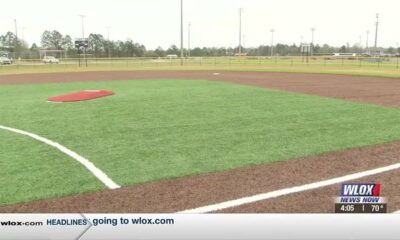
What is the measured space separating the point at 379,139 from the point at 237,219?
480 cm

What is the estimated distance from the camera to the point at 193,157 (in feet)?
18.6

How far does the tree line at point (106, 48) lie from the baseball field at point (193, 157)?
127 ft

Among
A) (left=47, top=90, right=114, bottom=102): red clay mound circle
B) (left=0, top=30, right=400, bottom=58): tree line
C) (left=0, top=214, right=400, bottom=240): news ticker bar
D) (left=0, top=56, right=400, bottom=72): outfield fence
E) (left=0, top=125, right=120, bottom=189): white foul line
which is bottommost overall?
(left=0, top=125, right=120, bottom=189): white foul line

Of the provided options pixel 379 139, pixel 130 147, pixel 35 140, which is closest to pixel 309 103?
pixel 379 139

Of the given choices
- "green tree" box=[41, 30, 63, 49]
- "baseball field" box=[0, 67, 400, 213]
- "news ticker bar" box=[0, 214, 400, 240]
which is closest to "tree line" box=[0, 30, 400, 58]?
"green tree" box=[41, 30, 63, 49]

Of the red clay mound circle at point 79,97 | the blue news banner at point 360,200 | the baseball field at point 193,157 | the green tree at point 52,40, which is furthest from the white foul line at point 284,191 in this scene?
the green tree at point 52,40

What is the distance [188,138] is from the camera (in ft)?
22.5

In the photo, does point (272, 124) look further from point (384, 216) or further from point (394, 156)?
point (384, 216)

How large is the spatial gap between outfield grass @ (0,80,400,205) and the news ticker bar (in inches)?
46.1

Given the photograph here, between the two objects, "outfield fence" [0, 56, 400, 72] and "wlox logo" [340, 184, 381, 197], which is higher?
"outfield fence" [0, 56, 400, 72]

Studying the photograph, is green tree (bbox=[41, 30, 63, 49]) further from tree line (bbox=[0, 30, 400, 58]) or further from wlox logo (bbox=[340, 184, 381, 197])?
wlox logo (bbox=[340, 184, 381, 197])

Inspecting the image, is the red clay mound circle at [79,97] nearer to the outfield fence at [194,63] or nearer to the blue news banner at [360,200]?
the blue news banner at [360,200]

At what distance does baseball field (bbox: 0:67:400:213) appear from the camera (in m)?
4.04

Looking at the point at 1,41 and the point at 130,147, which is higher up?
the point at 1,41
